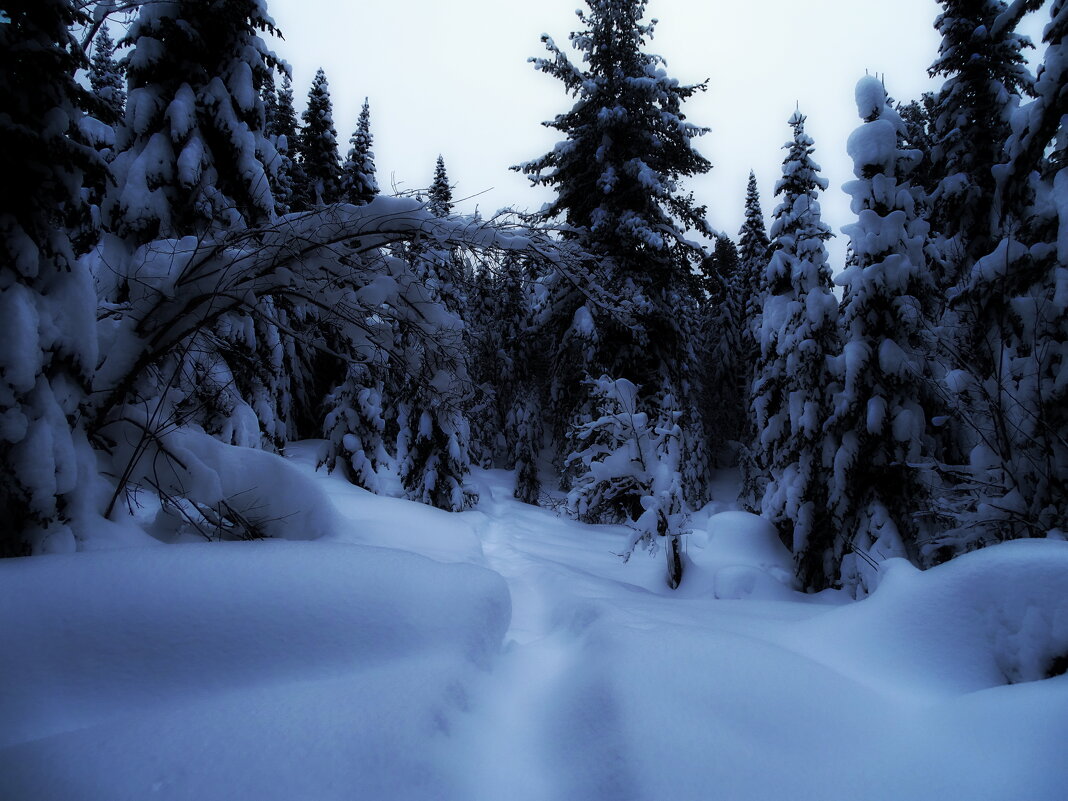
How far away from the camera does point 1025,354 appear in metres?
7.12

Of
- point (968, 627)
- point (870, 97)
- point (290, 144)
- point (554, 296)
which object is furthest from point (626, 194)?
point (290, 144)

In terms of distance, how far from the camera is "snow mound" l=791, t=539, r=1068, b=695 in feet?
8.13

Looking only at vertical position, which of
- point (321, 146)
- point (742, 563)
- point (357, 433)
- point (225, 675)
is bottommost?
point (742, 563)

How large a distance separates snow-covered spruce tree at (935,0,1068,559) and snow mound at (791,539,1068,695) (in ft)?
12.6

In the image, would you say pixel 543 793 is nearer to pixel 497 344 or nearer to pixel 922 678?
pixel 922 678

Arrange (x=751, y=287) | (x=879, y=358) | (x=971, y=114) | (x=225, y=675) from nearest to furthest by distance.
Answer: (x=225, y=675), (x=879, y=358), (x=971, y=114), (x=751, y=287)

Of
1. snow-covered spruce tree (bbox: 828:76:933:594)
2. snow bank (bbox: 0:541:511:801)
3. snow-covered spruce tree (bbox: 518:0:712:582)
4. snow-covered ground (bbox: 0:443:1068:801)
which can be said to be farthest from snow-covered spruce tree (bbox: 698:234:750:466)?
snow bank (bbox: 0:541:511:801)

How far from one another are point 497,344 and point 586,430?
43.5 feet

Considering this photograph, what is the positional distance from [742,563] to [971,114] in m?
10.8

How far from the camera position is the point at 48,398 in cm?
334

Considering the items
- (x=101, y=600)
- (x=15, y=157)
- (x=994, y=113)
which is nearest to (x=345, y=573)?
(x=101, y=600)

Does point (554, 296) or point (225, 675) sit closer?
point (225, 675)

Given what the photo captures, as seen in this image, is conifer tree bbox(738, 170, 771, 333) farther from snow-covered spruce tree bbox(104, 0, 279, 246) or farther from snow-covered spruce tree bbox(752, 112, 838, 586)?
snow-covered spruce tree bbox(104, 0, 279, 246)

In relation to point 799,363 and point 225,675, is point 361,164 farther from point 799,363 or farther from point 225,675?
point 225,675
